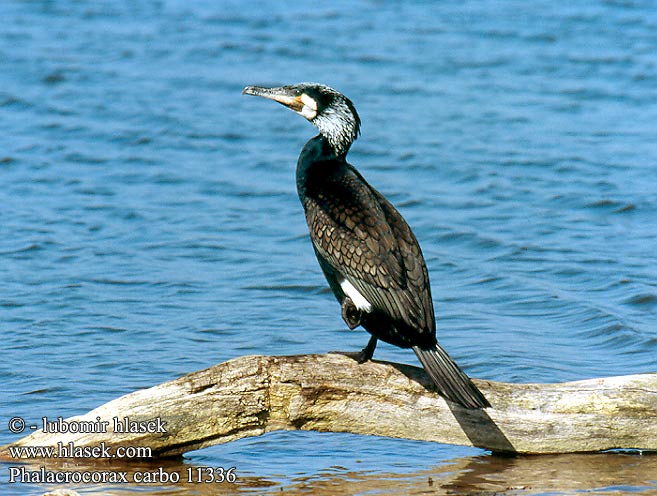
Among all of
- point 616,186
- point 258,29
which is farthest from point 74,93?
point 616,186

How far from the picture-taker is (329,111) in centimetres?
626

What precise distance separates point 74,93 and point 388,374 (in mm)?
10206

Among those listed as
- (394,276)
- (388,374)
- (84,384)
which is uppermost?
(394,276)

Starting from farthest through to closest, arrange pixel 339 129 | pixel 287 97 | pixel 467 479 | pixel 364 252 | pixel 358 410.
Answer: pixel 287 97
pixel 339 129
pixel 364 252
pixel 467 479
pixel 358 410

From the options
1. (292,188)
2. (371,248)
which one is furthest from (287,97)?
(292,188)

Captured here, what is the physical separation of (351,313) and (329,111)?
45.6 inches

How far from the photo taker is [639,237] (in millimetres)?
9773

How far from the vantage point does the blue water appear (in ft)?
24.2

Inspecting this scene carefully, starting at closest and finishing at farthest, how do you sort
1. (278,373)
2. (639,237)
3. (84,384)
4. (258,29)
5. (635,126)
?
1. (278,373)
2. (84,384)
3. (639,237)
4. (635,126)
5. (258,29)

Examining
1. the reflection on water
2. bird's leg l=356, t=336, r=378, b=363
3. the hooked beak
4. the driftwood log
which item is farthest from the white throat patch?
the hooked beak

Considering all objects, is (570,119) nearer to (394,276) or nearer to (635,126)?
(635,126)

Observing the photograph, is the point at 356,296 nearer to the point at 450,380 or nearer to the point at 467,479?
the point at 450,380

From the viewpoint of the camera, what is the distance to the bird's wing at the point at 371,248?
18.0 ft

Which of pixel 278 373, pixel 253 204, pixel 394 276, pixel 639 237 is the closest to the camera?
pixel 278 373
